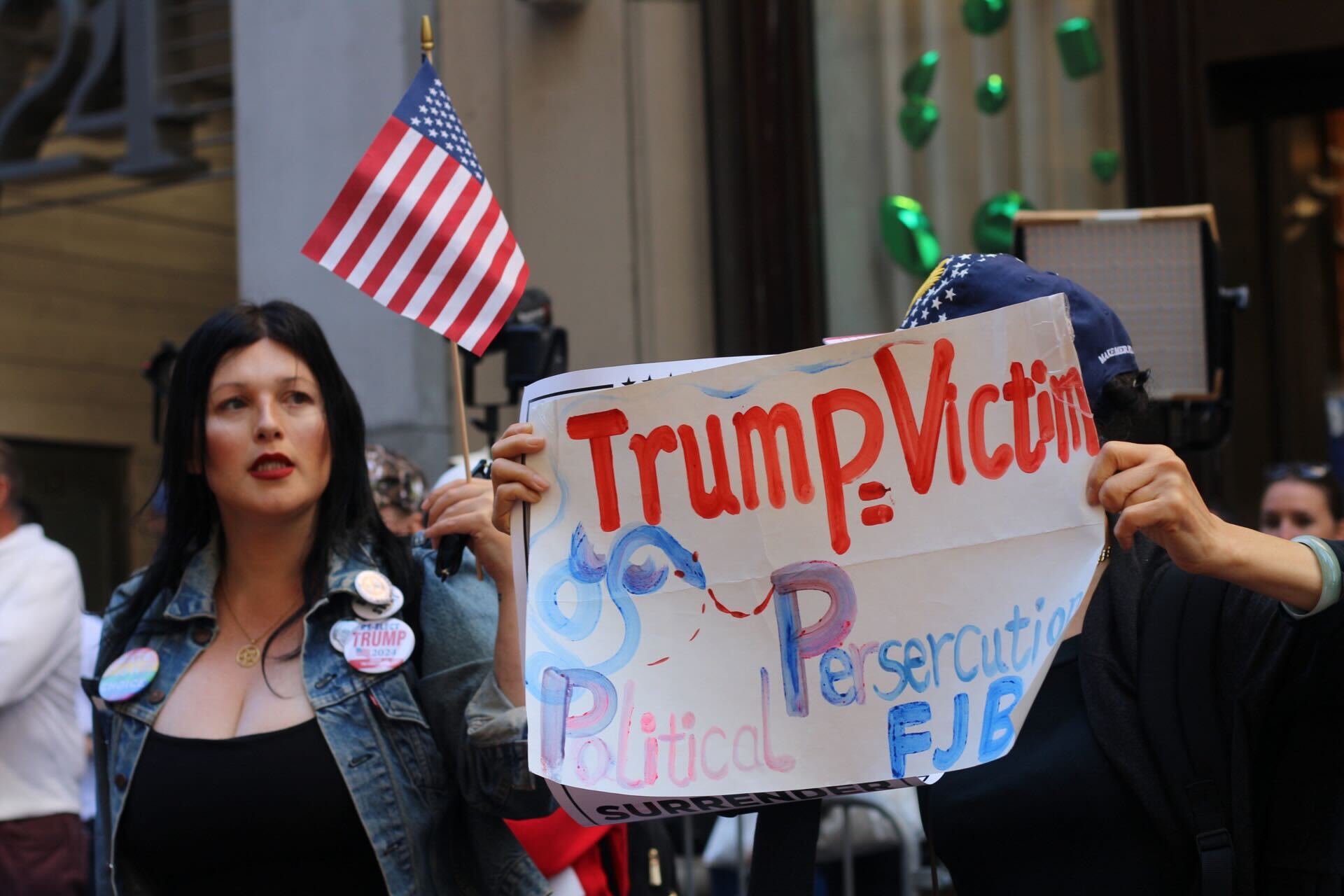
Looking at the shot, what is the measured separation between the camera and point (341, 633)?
9.71ft

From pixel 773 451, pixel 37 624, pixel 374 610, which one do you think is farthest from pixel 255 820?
pixel 37 624

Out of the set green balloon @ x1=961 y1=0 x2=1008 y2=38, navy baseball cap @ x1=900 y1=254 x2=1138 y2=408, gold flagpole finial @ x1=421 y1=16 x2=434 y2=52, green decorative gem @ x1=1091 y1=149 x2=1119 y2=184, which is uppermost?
green balloon @ x1=961 y1=0 x2=1008 y2=38

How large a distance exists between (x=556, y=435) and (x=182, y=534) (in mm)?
1079

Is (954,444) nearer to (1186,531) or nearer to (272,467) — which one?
(1186,531)

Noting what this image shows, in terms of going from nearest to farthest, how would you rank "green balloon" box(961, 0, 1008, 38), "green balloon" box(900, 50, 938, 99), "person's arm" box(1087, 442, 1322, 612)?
1. "person's arm" box(1087, 442, 1322, 612)
2. "green balloon" box(961, 0, 1008, 38)
3. "green balloon" box(900, 50, 938, 99)

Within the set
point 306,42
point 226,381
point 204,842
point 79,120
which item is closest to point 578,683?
point 204,842

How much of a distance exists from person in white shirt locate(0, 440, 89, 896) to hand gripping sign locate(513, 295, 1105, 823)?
2.72 m

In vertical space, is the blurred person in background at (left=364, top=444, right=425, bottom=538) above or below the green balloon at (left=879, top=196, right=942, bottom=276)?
below

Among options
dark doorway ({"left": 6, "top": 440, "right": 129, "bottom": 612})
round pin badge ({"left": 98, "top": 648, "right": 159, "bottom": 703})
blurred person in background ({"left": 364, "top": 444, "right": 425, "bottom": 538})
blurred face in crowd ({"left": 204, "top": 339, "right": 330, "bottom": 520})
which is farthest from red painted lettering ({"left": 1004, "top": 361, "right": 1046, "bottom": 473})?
dark doorway ({"left": 6, "top": 440, "right": 129, "bottom": 612})

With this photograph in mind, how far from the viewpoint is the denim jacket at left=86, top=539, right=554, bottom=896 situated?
2.79 metres

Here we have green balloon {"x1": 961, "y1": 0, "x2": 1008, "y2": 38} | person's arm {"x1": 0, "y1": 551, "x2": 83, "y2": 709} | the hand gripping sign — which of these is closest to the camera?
the hand gripping sign

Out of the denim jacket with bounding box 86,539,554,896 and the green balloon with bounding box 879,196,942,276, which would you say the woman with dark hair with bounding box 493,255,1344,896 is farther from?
the green balloon with bounding box 879,196,942,276

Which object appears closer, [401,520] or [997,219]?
[401,520]

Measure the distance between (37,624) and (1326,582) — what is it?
141 inches
